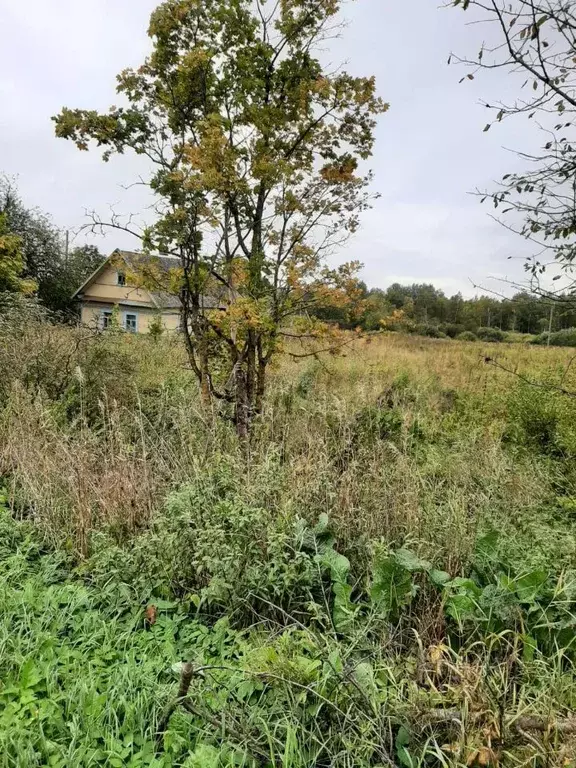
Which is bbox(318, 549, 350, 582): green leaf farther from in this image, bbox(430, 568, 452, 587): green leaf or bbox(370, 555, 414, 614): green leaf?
bbox(430, 568, 452, 587): green leaf

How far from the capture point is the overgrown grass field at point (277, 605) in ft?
4.90

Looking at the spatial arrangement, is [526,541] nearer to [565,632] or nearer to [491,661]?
[565,632]

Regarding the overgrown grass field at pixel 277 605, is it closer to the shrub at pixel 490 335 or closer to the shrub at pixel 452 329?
the shrub at pixel 490 335

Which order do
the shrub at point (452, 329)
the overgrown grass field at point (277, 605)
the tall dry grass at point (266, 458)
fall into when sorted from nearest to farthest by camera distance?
the overgrown grass field at point (277, 605) < the tall dry grass at point (266, 458) < the shrub at point (452, 329)

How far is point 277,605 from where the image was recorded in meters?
2.20

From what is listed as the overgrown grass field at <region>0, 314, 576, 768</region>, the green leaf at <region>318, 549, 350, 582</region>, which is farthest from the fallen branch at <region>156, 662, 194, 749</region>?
the green leaf at <region>318, 549, 350, 582</region>

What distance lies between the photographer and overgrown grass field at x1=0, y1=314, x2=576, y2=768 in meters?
1.49

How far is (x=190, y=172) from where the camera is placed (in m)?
3.81

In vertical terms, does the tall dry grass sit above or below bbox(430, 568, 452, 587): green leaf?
above

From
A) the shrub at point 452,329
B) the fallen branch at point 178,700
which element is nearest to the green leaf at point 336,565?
the fallen branch at point 178,700

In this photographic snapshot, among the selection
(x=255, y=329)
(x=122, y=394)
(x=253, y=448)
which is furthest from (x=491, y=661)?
(x=122, y=394)

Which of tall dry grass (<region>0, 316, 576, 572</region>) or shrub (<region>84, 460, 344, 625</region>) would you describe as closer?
shrub (<region>84, 460, 344, 625</region>)

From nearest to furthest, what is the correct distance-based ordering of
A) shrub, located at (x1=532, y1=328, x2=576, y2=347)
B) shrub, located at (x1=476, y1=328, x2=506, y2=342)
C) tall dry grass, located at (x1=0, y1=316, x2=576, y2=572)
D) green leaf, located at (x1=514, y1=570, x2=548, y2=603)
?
green leaf, located at (x1=514, y1=570, x2=548, y2=603) → tall dry grass, located at (x1=0, y1=316, x2=576, y2=572) → shrub, located at (x1=532, y1=328, x2=576, y2=347) → shrub, located at (x1=476, y1=328, x2=506, y2=342)

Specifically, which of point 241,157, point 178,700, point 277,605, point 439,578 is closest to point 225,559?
point 277,605
